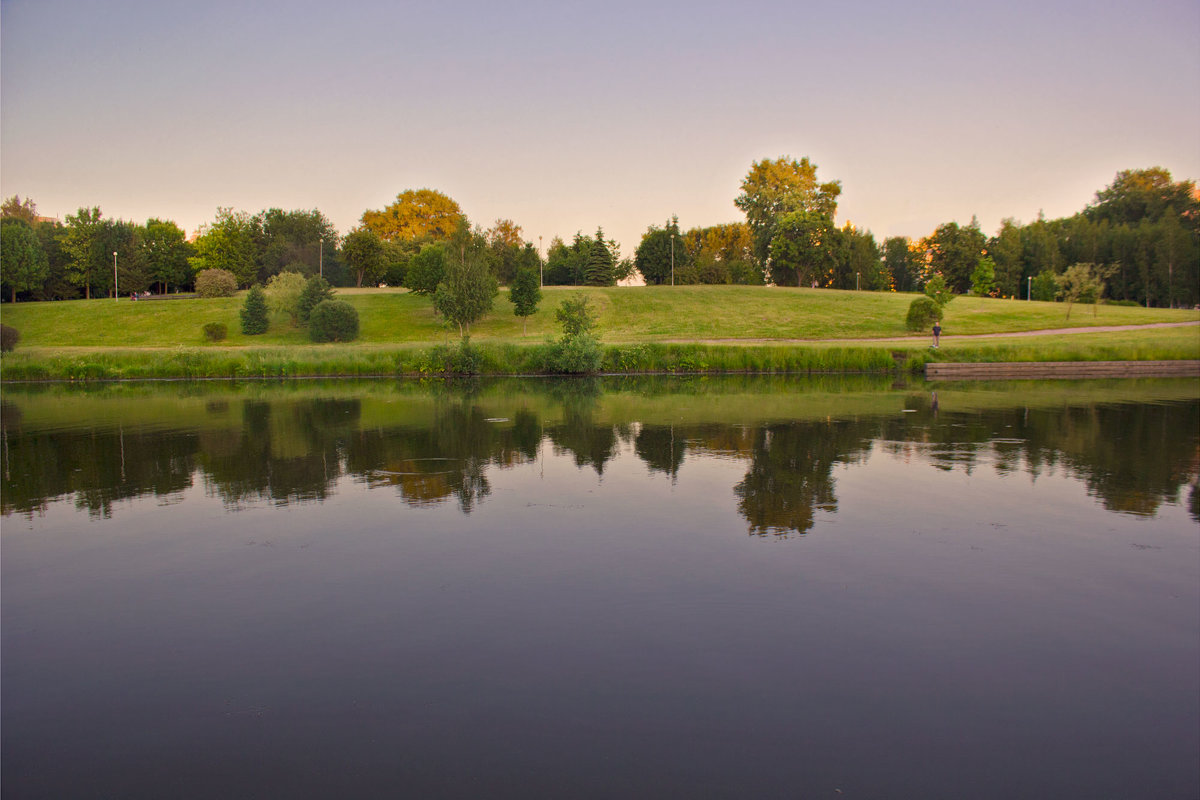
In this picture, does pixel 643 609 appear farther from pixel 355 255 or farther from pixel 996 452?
pixel 355 255

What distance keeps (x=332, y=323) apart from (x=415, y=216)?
47.6 m

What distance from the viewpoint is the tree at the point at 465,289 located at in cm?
4338

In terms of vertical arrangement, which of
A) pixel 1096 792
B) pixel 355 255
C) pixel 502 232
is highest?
pixel 502 232

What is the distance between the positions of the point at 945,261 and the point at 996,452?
261 feet

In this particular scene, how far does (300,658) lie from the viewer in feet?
19.3

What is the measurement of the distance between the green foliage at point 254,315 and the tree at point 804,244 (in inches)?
1958

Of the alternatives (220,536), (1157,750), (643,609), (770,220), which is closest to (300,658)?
(643,609)

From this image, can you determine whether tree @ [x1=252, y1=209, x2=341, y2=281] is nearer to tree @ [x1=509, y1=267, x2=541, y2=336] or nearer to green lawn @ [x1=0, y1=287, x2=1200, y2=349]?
green lawn @ [x1=0, y1=287, x2=1200, y2=349]

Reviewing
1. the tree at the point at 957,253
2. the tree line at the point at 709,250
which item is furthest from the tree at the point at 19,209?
the tree at the point at 957,253

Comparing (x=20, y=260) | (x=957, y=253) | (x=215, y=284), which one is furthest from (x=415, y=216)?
(x=957, y=253)

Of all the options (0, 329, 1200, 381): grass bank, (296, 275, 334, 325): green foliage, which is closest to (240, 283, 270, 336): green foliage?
(296, 275, 334, 325): green foliage

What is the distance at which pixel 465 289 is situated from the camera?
43.8 meters

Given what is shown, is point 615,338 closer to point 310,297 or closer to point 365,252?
point 310,297

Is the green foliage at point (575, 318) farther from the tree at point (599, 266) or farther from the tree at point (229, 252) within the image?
the tree at point (229, 252)
